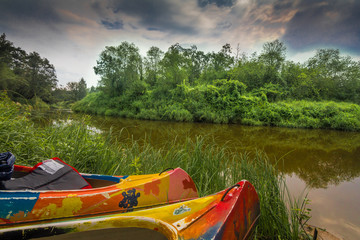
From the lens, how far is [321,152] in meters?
6.45

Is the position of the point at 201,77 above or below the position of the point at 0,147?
above

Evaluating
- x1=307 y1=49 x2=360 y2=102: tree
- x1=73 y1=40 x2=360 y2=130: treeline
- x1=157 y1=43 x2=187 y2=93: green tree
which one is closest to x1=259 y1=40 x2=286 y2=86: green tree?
x1=73 y1=40 x2=360 y2=130: treeline

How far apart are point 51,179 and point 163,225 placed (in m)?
1.25

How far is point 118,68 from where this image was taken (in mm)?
22516

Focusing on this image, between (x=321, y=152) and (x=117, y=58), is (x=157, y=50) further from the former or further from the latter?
(x=321, y=152)

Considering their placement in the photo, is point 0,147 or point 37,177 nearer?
point 37,177

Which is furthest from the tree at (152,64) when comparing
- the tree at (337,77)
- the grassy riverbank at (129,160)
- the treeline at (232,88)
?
the grassy riverbank at (129,160)

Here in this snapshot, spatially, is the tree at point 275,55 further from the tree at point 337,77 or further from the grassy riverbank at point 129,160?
the grassy riverbank at point 129,160

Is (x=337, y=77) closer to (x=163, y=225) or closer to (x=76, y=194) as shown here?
(x=163, y=225)

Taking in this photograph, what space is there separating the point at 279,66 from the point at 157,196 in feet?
68.8

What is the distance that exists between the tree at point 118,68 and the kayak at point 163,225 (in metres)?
22.3

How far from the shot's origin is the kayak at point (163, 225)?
0.93 metres

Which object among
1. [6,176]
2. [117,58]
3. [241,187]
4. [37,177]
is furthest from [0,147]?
[117,58]

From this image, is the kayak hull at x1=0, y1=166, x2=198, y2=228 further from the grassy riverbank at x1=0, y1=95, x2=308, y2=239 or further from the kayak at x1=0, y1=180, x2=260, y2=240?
the grassy riverbank at x1=0, y1=95, x2=308, y2=239
